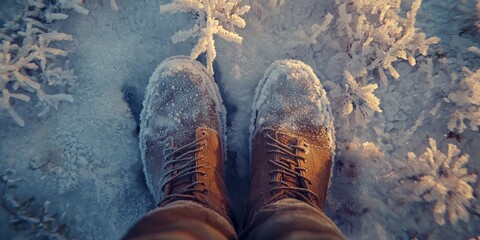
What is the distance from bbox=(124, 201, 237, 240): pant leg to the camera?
1.36m

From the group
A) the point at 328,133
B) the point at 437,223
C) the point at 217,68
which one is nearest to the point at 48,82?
the point at 217,68

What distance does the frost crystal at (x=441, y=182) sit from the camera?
6.92 feet

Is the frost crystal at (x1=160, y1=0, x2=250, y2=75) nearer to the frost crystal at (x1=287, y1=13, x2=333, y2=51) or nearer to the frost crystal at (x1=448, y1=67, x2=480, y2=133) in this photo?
the frost crystal at (x1=287, y1=13, x2=333, y2=51)

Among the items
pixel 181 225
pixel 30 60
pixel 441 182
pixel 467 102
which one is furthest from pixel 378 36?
pixel 30 60

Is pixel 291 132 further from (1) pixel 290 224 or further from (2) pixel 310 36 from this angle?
(1) pixel 290 224

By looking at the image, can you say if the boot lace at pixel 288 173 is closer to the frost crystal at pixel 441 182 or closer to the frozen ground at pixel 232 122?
the frozen ground at pixel 232 122

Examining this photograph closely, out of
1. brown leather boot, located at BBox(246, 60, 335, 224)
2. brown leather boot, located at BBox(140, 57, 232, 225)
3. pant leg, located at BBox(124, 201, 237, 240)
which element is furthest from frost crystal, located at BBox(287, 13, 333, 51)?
pant leg, located at BBox(124, 201, 237, 240)

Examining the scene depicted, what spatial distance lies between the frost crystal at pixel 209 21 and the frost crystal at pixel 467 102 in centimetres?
158

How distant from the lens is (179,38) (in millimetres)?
2258

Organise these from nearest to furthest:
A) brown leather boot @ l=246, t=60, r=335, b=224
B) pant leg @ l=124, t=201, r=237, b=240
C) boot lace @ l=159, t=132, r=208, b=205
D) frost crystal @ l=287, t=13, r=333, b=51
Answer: pant leg @ l=124, t=201, r=237, b=240
boot lace @ l=159, t=132, r=208, b=205
brown leather boot @ l=246, t=60, r=335, b=224
frost crystal @ l=287, t=13, r=333, b=51

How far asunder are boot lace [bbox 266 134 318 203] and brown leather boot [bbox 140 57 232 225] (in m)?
0.38

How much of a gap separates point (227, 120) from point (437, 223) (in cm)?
166

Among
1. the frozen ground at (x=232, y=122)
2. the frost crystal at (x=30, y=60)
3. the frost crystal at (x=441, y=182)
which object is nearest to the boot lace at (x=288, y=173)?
the frozen ground at (x=232, y=122)

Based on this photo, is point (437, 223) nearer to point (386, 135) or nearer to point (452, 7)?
point (386, 135)
